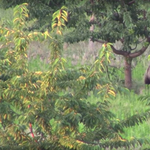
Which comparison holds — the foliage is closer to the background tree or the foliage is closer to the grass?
the grass

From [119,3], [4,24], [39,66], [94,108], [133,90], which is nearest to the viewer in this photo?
[94,108]

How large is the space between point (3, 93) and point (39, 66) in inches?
285

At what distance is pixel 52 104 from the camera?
363cm

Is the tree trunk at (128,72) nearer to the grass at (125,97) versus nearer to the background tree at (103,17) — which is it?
the grass at (125,97)

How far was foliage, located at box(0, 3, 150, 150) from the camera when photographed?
346 cm

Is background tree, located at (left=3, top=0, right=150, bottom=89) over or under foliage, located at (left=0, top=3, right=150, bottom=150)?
over

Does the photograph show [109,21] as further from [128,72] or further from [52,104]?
[52,104]

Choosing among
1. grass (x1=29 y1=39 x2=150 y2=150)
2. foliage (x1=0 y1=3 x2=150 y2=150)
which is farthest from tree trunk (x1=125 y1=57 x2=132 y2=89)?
foliage (x1=0 y1=3 x2=150 y2=150)

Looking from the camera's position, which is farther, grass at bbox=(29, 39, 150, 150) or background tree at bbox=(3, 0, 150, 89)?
background tree at bbox=(3, 0, 150, 89)

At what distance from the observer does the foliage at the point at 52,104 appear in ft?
11.4

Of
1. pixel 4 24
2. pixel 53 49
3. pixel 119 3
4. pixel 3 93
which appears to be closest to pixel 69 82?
pixel 53 49

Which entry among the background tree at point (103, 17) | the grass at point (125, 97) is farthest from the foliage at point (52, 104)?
the background tree at point (103, 17)

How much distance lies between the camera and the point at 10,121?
3814 mm

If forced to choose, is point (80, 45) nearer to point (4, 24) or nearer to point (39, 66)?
point (39, 66)
